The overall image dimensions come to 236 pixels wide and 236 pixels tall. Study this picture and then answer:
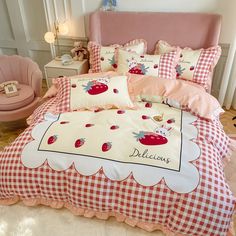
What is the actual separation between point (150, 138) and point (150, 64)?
1.02m

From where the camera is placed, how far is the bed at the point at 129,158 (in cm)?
134

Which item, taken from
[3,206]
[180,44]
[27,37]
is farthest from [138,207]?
[27,37]

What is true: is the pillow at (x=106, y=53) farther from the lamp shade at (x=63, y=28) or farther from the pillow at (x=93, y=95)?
the pillow at (x=93, y=95)

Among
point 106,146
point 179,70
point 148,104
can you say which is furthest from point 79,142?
point 179,70

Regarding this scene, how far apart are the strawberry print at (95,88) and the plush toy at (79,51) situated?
990 millimetres

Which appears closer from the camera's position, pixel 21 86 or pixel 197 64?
pixel 197 64

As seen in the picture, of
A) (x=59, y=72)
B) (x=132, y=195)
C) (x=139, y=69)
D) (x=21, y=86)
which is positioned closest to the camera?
(x=132, y=195)

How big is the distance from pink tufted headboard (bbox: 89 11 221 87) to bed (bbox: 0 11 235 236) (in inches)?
29.5

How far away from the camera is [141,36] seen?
2666 millimetres

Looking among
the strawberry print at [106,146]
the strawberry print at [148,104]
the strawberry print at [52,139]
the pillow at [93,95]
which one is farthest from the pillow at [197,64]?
the strawberry print at [52,139]

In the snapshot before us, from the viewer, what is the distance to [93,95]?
197 cm

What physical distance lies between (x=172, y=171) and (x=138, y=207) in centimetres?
28

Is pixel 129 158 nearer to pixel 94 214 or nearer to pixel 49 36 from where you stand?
pixel 94 214

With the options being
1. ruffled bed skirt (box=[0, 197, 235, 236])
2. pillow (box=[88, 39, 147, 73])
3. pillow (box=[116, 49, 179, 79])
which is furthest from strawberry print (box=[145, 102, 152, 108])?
ruffled bed skirt (box=[0, 197, 235, 236])
